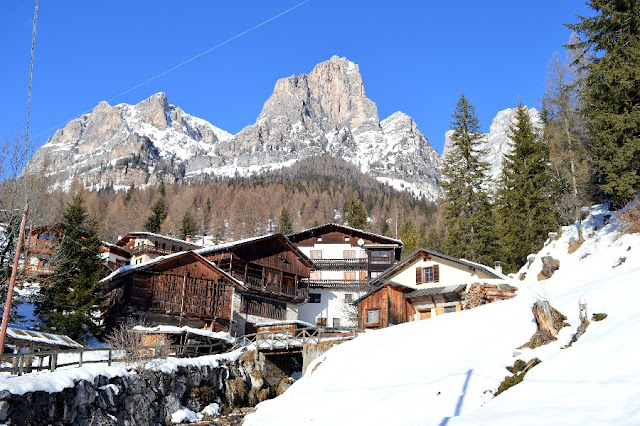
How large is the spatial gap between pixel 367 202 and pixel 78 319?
383 ft

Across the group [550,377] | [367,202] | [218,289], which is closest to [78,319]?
[218,289]

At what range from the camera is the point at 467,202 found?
54.1 meters

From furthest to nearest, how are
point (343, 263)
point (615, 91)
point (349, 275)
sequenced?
point (343, 263) < point (349, 275) < point (615, 91)

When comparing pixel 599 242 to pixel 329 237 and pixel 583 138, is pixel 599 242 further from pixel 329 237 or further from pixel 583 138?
pixel 329 237

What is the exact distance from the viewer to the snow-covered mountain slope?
1084cm

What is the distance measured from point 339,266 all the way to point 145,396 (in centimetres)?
3947

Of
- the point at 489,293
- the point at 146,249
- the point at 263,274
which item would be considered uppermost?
the point at 146,249

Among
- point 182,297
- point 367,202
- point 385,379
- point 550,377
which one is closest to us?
point 550,377

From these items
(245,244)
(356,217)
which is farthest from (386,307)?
(356,217)

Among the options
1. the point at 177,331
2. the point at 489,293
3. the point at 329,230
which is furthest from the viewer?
the point at 329,230

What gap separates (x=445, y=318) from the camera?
2706 centimetres

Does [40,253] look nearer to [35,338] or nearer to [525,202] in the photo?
[35,338]

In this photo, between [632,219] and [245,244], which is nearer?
[632,219]

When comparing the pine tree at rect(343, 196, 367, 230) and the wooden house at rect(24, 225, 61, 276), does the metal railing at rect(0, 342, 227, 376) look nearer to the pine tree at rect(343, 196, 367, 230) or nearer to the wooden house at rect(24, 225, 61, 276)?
the wooden house at rect(24, 225, 61, 276)
